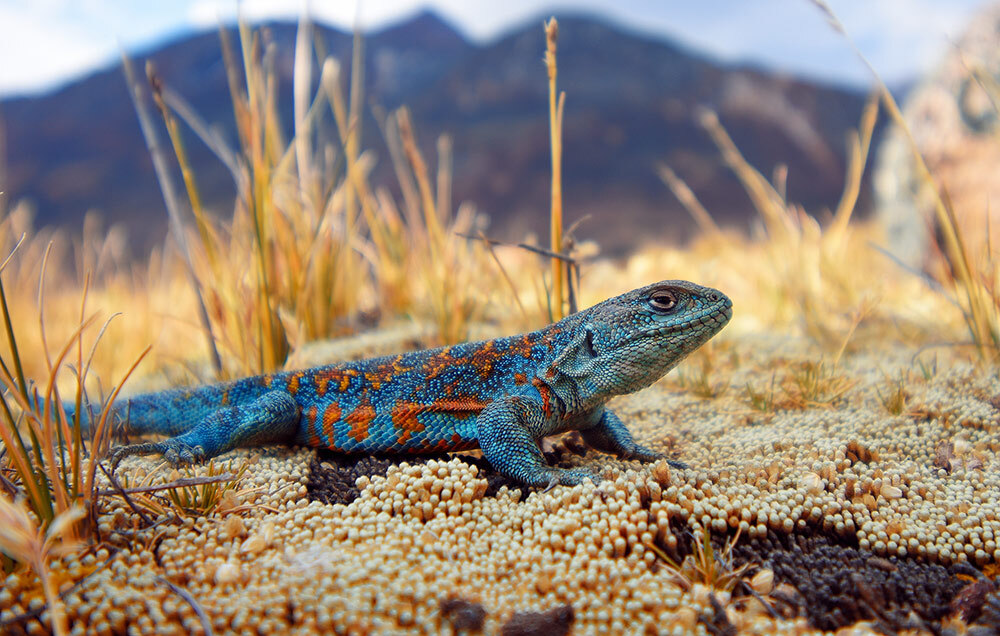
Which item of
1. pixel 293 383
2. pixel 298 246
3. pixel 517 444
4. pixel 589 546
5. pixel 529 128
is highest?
pixel 529 128

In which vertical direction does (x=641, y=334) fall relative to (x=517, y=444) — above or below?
above

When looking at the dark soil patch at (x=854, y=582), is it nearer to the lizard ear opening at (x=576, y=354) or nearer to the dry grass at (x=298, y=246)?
the lizard ear opening at (x=576, y=354)

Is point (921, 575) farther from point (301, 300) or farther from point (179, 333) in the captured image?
point (179, 333)

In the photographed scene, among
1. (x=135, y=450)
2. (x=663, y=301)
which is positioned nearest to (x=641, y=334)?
(x=663, y=301)

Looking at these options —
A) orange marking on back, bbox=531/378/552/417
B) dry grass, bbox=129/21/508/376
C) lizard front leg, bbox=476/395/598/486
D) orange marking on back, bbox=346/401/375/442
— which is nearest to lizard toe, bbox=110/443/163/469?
orange marking on back, bbox=346/401/375/442

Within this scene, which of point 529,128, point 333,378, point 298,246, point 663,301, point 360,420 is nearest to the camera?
point 663,301

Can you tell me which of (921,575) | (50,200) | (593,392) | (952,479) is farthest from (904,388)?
(50,200)

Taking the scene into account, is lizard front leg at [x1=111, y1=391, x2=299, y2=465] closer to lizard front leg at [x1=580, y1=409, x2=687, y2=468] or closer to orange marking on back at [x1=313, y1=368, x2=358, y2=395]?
orange marking on back at [x1=313, y1=368, x2=358, y2=395]

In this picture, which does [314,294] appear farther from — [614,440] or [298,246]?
→ [614,440]
